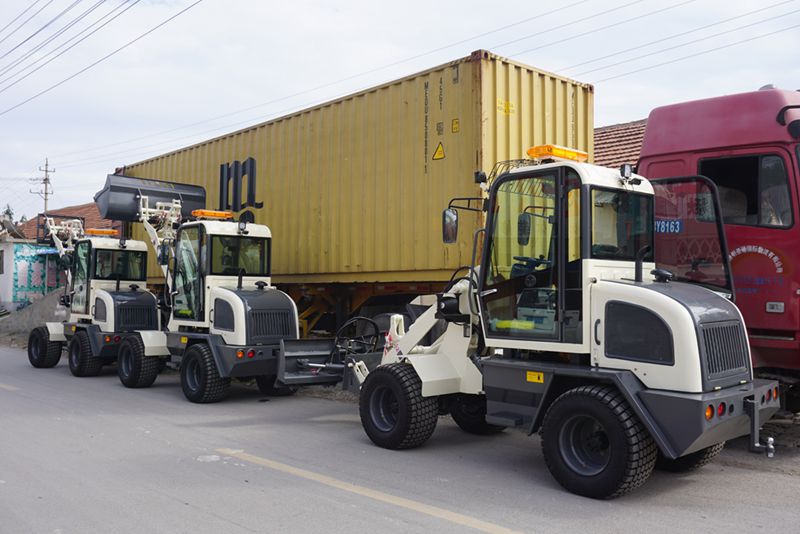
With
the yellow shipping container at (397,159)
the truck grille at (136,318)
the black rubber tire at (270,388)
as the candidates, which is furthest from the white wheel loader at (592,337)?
the truck grille at (136,318)

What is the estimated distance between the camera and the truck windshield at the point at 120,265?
12.2 metres

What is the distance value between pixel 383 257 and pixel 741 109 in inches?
183

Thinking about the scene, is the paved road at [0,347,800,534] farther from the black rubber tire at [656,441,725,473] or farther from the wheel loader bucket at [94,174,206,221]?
the wheel loader bucket at [94,174,206,221]

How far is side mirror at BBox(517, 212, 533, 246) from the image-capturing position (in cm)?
549

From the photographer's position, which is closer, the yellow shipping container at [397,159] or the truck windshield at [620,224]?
the truck windshield at [620,224]

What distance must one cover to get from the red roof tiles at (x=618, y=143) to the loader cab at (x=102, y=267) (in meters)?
9.14

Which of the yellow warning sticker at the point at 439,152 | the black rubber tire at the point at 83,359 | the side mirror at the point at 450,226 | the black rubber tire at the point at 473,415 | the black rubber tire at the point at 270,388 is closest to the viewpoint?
the side mirror at the point at 450,226

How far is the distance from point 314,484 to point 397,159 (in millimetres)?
4933

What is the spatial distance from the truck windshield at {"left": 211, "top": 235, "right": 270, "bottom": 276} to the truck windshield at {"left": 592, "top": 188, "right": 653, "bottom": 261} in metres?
5.83

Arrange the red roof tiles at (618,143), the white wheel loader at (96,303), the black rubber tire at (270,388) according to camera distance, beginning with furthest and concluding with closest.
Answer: the red roof tiles at (618,143), the white wheel loader at (96,303), the black rubber tire at (270,388)

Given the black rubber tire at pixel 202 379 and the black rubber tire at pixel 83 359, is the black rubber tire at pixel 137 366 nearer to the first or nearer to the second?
the black rubber tire at pixel 202 379

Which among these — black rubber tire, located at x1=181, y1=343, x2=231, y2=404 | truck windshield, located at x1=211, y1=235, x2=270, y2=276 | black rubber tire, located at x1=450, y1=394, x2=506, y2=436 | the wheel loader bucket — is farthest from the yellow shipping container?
black rubber tire, located at x1=181, y1=343, x2=231, y2=404

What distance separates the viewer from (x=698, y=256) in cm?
611

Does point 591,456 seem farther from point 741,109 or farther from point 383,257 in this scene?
point 383,257
